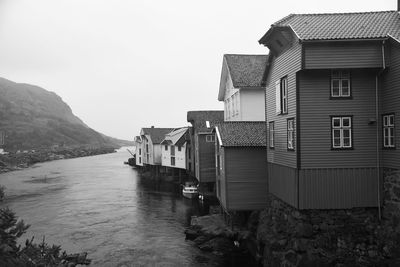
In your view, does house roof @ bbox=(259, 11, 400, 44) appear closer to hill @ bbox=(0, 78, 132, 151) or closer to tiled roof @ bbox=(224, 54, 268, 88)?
tiled roof @ bbox=(224, 54, 268, 88)

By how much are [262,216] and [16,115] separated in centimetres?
18420

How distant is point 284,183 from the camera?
62.1ft

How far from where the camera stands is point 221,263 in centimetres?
2194

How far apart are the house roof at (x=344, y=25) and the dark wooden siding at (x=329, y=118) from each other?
1.58 metres

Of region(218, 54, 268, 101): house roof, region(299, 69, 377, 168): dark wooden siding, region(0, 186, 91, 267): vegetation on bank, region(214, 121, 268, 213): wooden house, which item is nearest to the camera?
region(0, 186, 91, 267): vegetation on bank

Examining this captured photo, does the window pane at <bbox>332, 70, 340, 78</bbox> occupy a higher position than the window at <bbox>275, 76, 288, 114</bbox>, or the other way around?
the window pane at <bbox>332, 70, 340, 78</bbox>

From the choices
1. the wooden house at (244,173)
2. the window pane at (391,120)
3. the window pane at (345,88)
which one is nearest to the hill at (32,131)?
the wooden house at (244,173)

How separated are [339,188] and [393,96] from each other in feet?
14.8

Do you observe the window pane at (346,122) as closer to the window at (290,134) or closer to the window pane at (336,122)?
the window pane at (336,122)

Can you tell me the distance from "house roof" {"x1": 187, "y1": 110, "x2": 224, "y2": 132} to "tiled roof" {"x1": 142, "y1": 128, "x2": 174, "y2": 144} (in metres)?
23.9

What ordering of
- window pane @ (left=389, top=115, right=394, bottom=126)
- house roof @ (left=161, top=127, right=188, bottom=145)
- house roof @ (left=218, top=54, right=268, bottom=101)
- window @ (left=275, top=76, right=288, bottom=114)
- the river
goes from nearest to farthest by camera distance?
window pane @ (left=389, top=115, right=394, bottom=126) < window @ (left=275, top=76, right=288, bottom=114) < the river < house roof @ (left=218, top=54, right=268, bottom=101) < house roof @ (left=161, top=127, right=188, bottom=145)

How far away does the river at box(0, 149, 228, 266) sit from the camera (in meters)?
23.0

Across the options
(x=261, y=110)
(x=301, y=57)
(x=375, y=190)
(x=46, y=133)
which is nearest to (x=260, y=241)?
(x=375, y=190)

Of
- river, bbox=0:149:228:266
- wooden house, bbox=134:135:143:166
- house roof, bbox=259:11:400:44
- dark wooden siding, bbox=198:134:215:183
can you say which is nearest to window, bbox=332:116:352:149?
house roof, bbox=259:11:400:44
